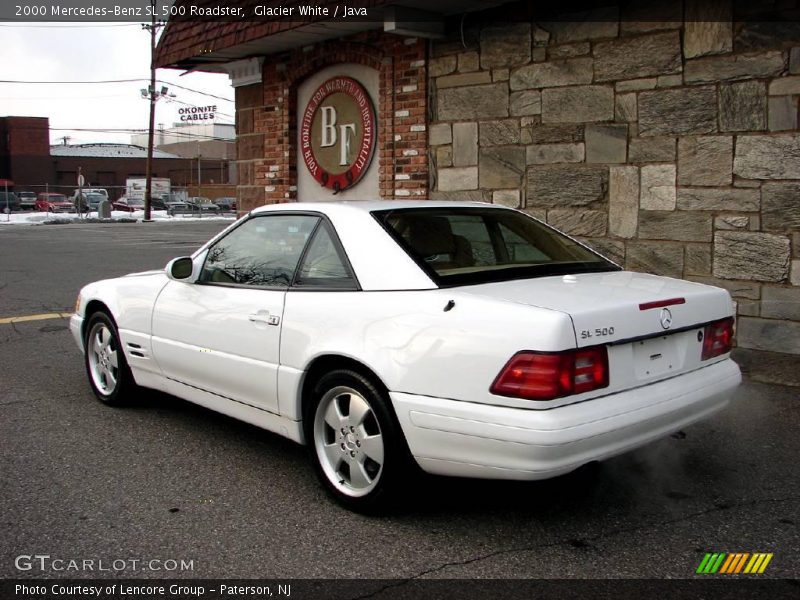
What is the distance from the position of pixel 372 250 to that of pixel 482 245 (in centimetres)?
73

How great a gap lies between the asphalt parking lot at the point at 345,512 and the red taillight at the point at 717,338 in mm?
698

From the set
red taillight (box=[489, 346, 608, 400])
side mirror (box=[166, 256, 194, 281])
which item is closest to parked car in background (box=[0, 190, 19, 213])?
side mirror (box=[166, 256, 194, 281])

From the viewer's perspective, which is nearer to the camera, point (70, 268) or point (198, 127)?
point (70, 268)

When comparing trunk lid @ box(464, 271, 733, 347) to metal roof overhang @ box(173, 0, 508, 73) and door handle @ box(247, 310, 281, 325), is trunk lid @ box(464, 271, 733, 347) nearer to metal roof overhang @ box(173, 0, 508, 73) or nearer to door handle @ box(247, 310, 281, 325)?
door handle @ box(247, 310, 281, 325)

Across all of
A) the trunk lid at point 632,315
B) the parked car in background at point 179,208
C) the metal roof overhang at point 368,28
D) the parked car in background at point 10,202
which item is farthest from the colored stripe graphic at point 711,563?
the parked car in background at point 179,208

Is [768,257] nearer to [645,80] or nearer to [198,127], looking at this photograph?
[645,80]

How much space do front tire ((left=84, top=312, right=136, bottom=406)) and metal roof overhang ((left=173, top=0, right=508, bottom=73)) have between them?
4322 millimetres

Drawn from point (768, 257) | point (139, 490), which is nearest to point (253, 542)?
point (139, 490)

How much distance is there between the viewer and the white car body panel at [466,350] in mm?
3283

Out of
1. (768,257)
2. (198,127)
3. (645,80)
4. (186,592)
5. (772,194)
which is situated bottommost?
(186,592)

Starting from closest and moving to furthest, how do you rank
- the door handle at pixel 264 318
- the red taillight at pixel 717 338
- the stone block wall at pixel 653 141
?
the red taillight at pixel 717 338
the door handle at pixel 264 318
the stone block wall at pixel 653 141

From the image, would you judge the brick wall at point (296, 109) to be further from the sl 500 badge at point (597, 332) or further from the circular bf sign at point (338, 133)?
the sl 500 badge at point (597, 332)

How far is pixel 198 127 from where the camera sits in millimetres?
95188

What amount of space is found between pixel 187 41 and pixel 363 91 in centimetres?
255
